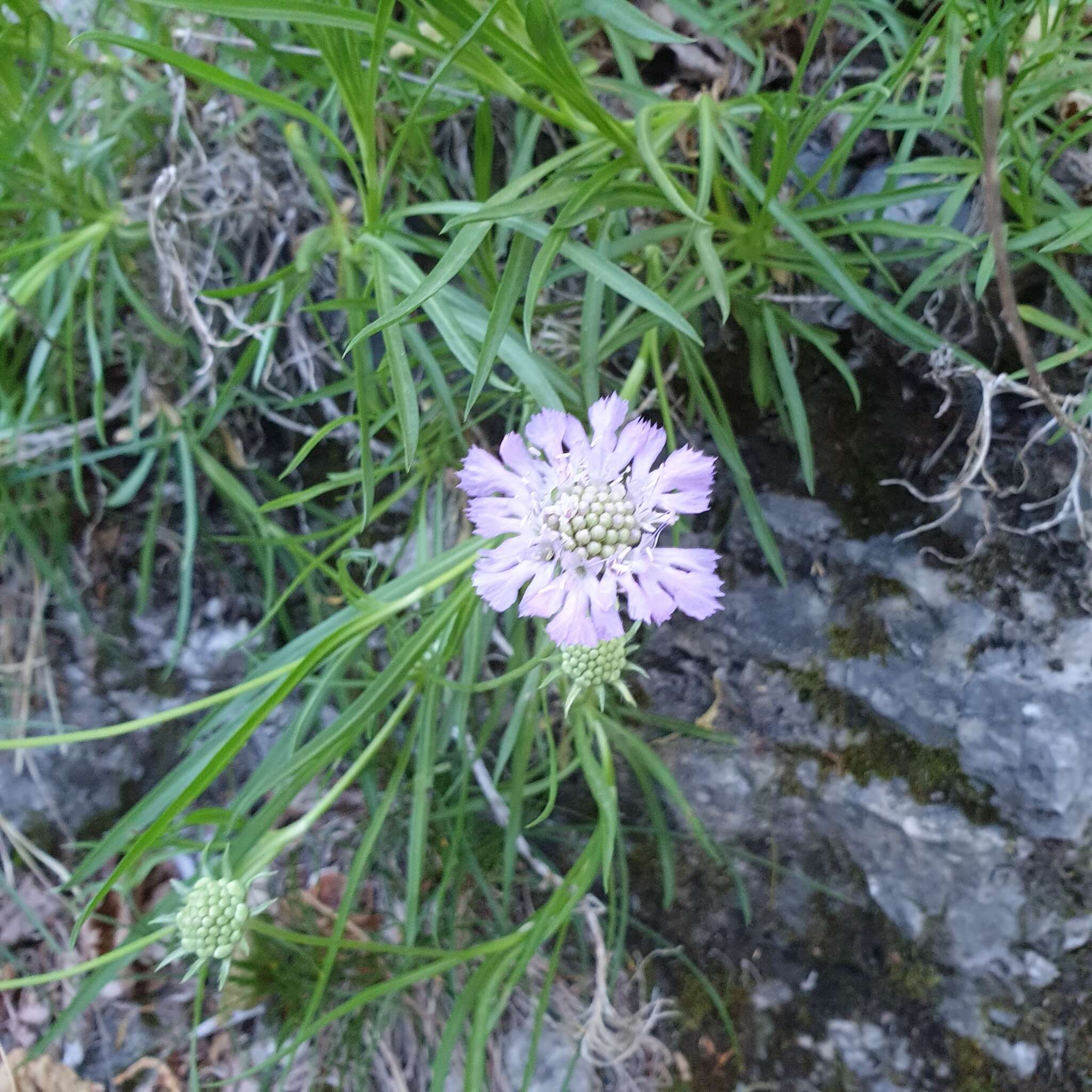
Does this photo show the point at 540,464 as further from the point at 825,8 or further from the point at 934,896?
the point at 934,896

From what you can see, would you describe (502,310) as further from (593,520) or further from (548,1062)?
(548,1062)

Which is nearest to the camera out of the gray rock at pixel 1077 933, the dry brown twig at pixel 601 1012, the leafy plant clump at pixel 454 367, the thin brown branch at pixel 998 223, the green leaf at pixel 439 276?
the thin brown branch at pixel 998 223

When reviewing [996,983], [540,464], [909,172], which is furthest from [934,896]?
[909,172]

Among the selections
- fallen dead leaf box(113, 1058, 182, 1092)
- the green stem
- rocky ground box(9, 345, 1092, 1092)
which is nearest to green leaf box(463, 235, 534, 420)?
the green stem

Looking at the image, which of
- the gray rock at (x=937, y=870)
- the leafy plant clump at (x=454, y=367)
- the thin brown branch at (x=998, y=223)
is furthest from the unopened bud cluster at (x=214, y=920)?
the thin brown branch at (x=998, y=223)

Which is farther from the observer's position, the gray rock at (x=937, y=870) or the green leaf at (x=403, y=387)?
the gray rock at (x=937, y=870)

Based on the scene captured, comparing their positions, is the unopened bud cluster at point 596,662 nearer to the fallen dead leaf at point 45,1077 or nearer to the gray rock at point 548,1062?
the gray rock at point 548,1062

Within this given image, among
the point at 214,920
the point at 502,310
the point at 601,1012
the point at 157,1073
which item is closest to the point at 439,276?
the point at 502,310
